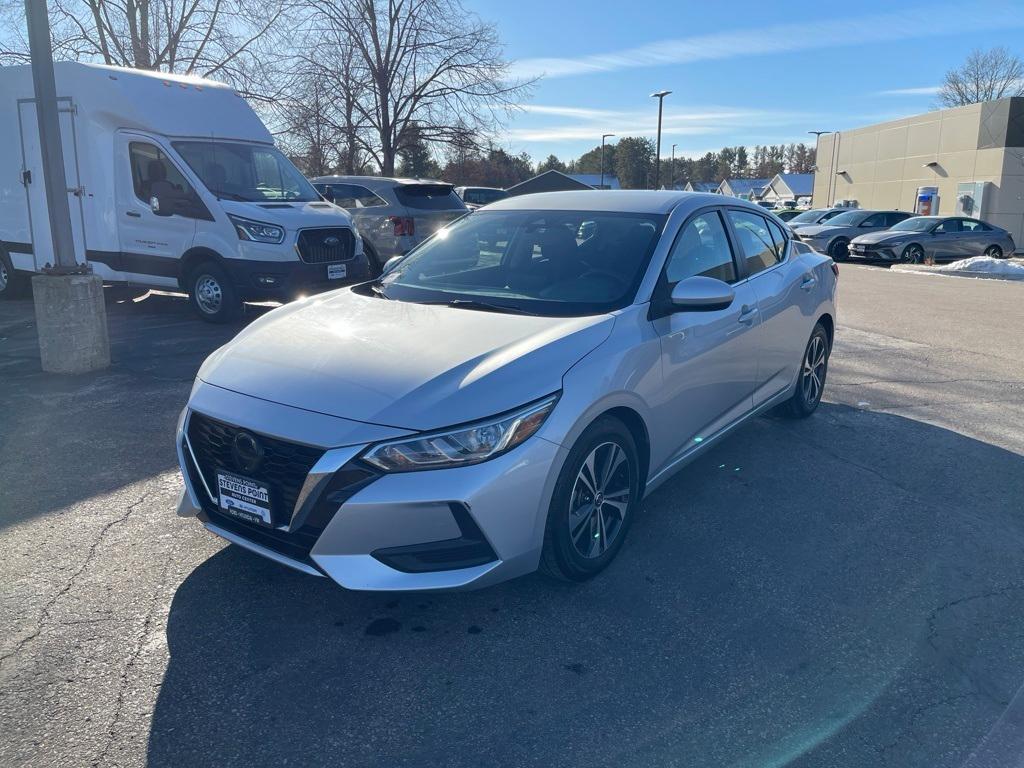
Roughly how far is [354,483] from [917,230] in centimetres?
2459

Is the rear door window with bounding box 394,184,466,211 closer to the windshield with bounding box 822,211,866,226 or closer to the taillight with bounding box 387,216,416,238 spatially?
the taillight with bounding box 387,216,416,238

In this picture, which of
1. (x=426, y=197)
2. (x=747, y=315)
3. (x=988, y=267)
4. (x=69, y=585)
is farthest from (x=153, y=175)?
(x=988, y=267)

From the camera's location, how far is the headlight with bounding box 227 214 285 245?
9.35 m

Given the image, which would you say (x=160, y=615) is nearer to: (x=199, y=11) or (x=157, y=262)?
(x=157, y=262)

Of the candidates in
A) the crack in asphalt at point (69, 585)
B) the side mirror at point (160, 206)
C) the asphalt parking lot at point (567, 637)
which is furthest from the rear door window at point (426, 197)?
the crack in asphalt at point (69, 585)

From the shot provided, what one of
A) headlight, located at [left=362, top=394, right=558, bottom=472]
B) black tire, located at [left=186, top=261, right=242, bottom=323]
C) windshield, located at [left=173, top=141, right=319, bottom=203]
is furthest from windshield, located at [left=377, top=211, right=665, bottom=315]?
windshield, located at [left=173, top=141, right=319, bottom=203]

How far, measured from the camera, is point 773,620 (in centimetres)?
334

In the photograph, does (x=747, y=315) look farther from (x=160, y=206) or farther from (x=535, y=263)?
(x=160, y=206)

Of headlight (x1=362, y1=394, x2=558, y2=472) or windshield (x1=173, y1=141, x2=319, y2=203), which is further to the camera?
windshield (x1=173, y1=141, x2=319, y2=203)

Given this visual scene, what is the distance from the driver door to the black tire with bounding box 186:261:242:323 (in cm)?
656

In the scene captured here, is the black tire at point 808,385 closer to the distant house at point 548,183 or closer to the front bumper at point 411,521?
the front bumper at point 411,521

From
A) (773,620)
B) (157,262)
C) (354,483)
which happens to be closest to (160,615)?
(354,483)

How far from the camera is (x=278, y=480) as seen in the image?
120 inches

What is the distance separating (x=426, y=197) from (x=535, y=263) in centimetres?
924
